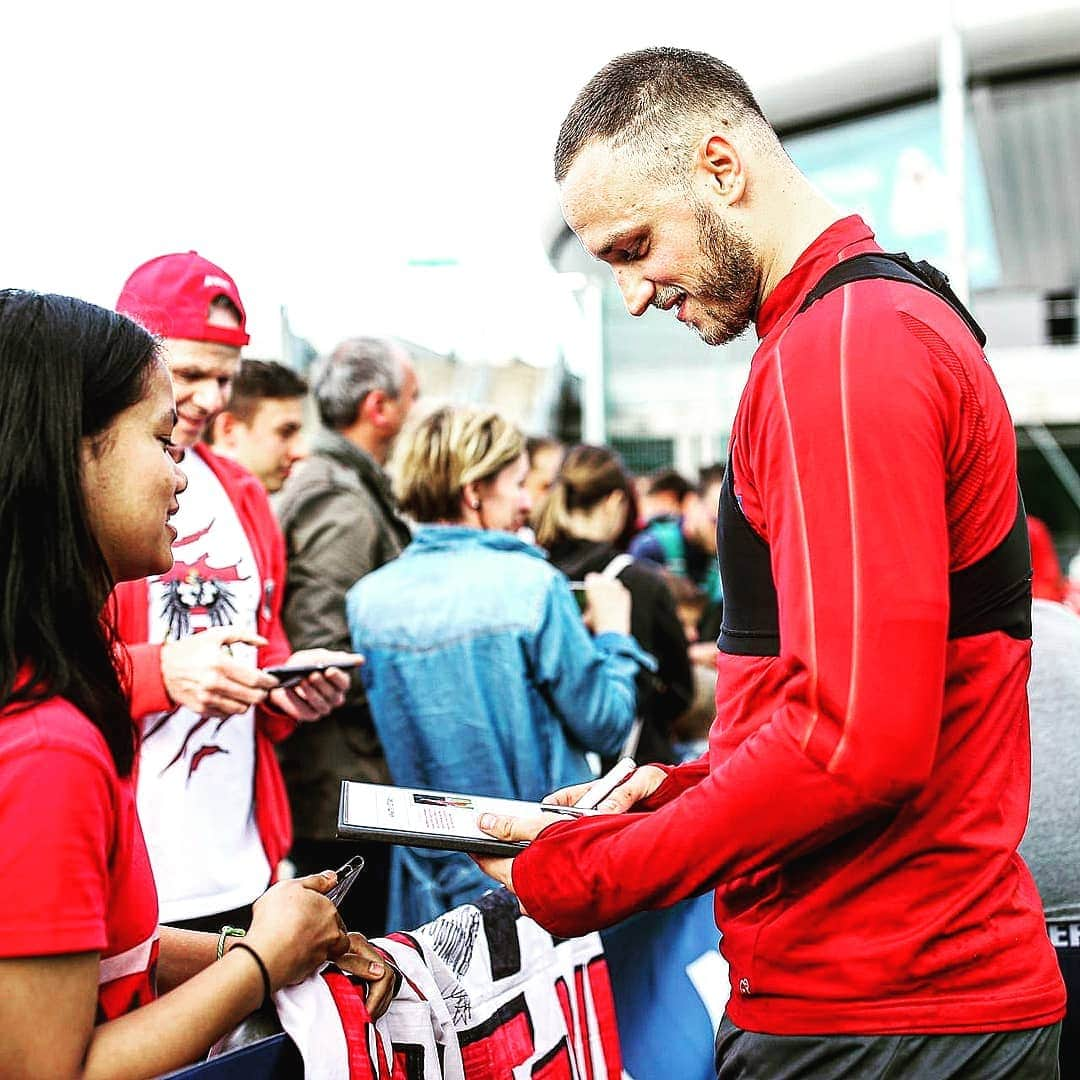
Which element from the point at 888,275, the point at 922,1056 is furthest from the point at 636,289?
the point at 922,1056

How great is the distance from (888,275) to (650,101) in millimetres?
411

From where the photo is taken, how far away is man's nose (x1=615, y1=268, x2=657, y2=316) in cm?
182

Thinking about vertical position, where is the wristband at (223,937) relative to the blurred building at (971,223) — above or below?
below

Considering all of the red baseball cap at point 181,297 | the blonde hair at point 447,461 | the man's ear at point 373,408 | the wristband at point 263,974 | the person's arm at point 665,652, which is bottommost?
the person's arm at point 665,652

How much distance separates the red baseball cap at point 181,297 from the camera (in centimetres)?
313

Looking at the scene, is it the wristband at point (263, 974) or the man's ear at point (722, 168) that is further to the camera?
the man's ear at point (722, 168)

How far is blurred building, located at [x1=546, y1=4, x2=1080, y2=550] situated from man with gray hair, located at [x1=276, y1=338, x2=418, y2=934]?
28.6 feet

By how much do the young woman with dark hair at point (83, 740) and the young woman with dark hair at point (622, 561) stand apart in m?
3.02

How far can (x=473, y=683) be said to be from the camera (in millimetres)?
3584

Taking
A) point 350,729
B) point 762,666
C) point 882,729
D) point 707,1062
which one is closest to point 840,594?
point 882,729

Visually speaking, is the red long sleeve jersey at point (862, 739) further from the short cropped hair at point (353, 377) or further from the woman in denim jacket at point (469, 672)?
the short cropped hair at point (353, 377)

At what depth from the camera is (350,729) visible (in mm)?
3854

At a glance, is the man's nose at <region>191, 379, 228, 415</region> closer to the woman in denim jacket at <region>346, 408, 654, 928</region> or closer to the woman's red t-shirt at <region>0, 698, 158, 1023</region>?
the woman in denim jacket at <region>346, 408, 654, 928</region>

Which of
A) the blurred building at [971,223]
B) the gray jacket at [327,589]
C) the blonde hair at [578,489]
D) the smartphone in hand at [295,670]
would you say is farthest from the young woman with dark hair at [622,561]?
the blurred building at [971,223]
